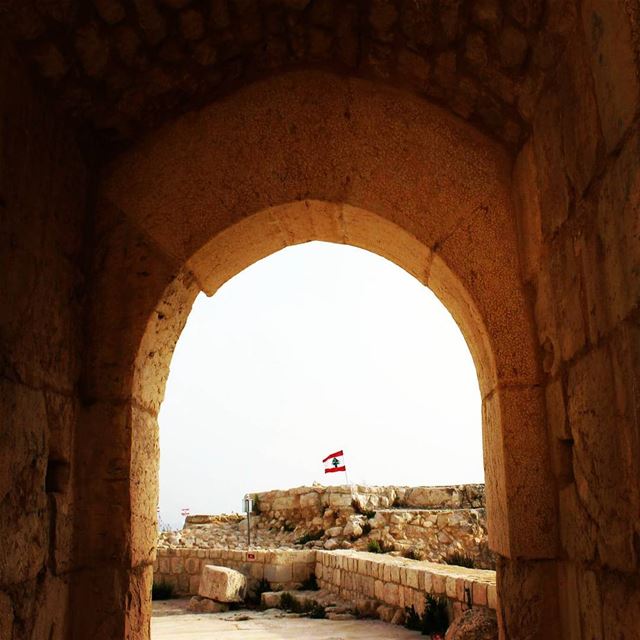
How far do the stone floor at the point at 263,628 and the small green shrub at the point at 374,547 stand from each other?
2.12 meters

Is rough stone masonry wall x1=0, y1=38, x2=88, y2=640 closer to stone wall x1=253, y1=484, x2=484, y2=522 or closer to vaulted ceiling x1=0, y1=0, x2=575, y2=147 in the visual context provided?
vaulted ceiling x1=0, y1=0, x2=575, y2=147

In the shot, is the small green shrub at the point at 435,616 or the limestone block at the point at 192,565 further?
the limestone block at the point at 192,565

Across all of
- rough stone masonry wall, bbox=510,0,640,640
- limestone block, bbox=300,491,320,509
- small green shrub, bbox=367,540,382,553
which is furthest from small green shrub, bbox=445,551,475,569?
rough stone masonry wall, bbox=510,0,640,640

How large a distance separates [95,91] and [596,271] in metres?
2.28

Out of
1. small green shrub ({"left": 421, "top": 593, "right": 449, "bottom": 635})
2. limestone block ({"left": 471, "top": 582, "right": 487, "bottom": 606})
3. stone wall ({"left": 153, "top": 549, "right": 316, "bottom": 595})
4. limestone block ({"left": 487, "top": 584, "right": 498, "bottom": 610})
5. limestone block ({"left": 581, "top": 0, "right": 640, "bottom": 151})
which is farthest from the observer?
stone wall ({"left": 153, "top": 549, "right": 316, "bottom": 595})

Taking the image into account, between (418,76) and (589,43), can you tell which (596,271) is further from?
(418,76)

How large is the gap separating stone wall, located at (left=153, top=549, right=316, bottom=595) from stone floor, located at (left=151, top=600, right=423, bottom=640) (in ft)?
4.54

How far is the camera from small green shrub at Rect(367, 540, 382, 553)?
10953mm

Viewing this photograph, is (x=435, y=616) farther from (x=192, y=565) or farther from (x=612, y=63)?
(x=612, y=63)

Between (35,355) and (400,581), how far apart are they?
5.91 metres

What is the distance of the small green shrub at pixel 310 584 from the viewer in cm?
1069

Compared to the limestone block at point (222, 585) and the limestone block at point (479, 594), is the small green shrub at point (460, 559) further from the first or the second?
the limestone block at point (479, 594)

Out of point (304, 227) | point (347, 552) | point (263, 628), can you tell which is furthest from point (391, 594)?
point (304, 227)

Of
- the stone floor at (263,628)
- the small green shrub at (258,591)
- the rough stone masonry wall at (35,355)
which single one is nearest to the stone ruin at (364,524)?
the small green shrub at (258,591)
